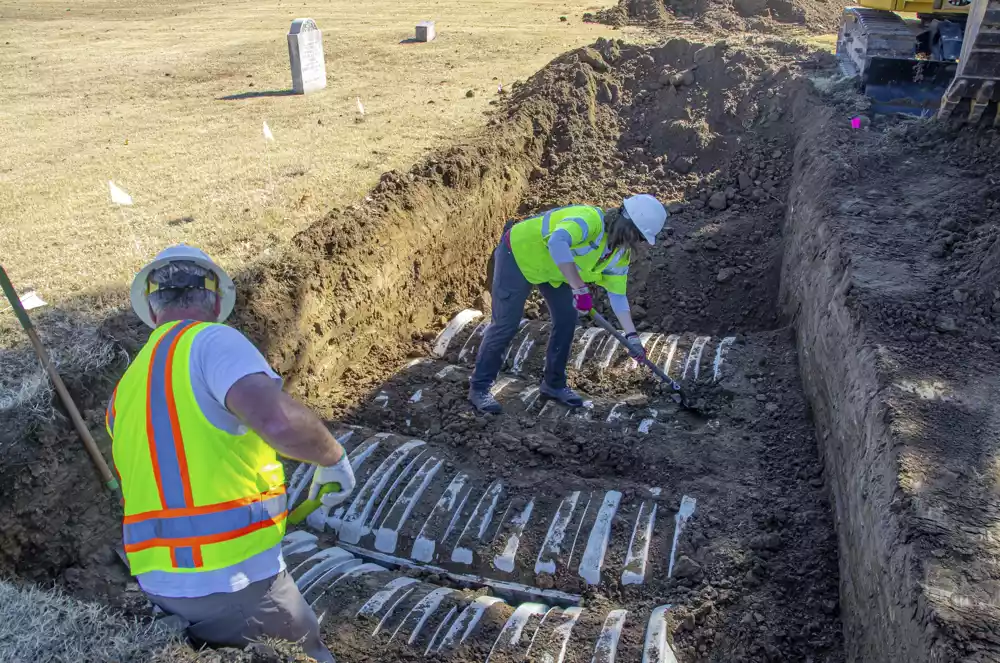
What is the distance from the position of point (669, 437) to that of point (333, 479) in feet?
10.4

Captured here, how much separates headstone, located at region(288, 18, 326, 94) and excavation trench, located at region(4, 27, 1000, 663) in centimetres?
429

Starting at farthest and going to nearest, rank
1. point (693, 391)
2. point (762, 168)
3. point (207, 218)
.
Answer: point (762, 168)
point (207, 218)
point (693, 391)

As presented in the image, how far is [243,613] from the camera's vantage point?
2.61 metres

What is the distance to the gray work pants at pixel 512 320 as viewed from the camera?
18.0ft

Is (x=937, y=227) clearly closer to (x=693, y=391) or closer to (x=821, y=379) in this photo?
(x=821, y=379)

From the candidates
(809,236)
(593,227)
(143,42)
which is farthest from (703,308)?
(143,42)

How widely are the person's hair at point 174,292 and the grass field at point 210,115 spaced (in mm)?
3347

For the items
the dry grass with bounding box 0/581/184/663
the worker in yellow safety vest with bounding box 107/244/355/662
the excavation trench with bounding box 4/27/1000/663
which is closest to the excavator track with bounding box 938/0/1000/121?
the excavation trench with bounding box 4/27/1000/663

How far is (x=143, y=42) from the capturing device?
15719mm

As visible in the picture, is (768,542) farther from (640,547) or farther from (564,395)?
(564,395)

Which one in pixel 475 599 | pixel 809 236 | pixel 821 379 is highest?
pixel 809 236

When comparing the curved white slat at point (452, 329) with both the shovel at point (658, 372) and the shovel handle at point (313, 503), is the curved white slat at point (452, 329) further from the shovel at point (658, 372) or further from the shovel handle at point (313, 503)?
the shovel handle at point (313, 503)

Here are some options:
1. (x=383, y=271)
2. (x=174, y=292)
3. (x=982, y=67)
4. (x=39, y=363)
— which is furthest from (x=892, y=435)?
(x=982, y=67)

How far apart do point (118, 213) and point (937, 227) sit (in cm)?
687
